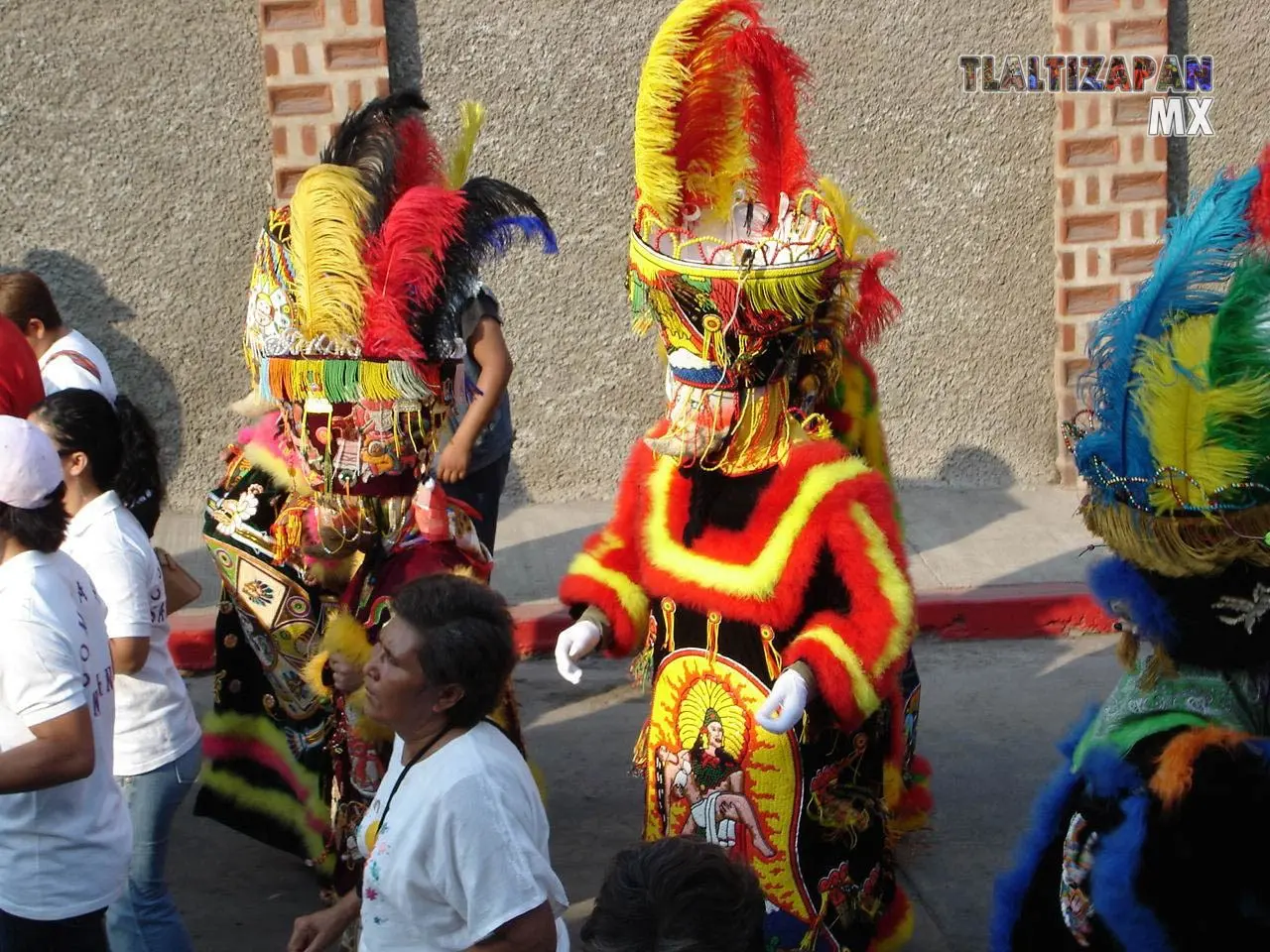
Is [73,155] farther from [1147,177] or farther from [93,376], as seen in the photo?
[1147,177]

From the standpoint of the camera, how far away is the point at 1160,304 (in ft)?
9.93

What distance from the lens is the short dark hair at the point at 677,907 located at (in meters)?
2.18

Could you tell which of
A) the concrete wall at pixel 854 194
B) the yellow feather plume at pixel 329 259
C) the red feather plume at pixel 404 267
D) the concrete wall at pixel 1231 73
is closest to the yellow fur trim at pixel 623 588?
the red feather plume at pixel 404 267

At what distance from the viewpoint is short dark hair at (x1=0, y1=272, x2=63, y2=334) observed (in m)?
5.59

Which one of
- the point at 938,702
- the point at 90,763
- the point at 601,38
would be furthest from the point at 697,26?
the point at 601,38

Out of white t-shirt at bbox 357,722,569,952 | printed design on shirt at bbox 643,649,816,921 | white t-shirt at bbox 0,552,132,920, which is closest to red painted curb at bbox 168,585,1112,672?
printed design on shirt at bbox 643,649,816,921

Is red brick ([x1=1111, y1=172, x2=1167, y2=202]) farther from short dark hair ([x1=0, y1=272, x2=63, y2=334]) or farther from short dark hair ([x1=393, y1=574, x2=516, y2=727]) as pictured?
short dark hair ([x1=393, y1=574, x2=516, y2=727])

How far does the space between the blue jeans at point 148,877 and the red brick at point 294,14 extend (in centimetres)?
470

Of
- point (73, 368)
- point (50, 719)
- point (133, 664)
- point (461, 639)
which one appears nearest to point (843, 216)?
point (461, 639)

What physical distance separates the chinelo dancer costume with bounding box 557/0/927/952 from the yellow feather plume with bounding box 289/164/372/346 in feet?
2.44

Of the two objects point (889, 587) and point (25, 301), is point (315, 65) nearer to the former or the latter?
point (25, 301)

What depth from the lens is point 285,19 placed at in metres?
7.60

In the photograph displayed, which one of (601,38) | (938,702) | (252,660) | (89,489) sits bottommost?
(938,702)

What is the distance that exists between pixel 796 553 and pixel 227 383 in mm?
4858
